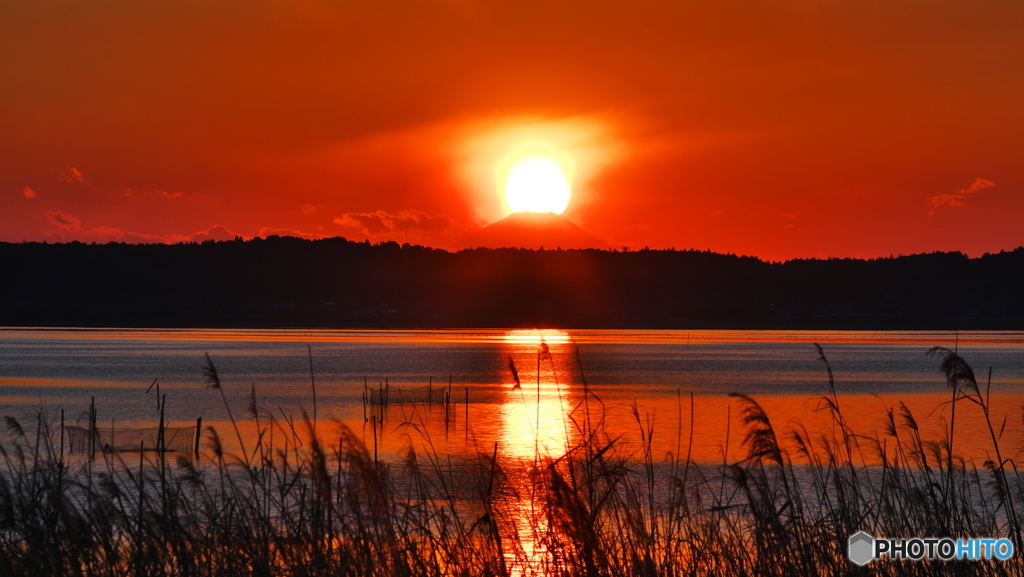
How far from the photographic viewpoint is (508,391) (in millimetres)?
56781

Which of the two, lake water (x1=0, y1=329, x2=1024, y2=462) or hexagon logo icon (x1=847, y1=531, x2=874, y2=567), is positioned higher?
lake water (x1=0, y1=329, x2=1024, y2=462)

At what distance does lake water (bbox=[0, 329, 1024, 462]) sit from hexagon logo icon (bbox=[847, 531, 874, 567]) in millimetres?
2238

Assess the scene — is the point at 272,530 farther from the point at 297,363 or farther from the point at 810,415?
the point at 297,363

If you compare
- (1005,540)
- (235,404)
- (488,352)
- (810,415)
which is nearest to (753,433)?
(1005,540)

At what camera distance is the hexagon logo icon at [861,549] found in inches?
314

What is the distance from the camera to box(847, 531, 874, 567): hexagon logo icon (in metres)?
7.96

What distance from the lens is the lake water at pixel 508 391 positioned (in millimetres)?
30906

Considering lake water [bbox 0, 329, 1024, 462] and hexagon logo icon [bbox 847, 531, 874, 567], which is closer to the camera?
hexagon logo icon [bbox 847, 531, 874, 567]

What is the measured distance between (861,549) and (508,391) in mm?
48929

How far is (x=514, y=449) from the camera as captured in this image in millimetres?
28781

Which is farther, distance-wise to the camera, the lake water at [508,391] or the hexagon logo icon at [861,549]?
the lake water at [508,391]

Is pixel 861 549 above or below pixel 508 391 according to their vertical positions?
below

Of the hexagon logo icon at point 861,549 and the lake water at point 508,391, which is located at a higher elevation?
the lake water at point 508,391

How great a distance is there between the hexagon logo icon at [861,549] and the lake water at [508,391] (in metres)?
2.24
